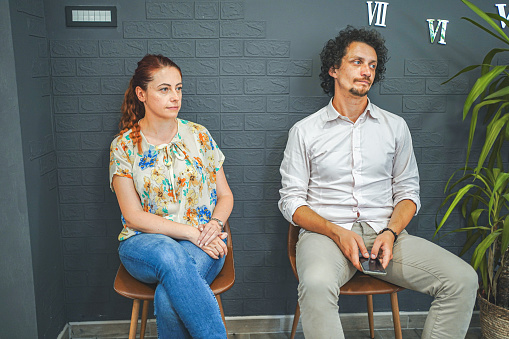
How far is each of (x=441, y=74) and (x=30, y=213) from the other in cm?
204

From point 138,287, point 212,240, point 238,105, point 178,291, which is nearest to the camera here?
point 178,291

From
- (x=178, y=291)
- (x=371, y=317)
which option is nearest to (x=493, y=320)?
(x=371, y=317)

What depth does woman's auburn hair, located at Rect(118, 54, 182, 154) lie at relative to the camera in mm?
2047

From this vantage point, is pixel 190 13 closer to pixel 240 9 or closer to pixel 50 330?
pixel 240 9

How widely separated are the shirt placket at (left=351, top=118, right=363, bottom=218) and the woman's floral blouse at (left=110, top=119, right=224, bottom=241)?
0.67m

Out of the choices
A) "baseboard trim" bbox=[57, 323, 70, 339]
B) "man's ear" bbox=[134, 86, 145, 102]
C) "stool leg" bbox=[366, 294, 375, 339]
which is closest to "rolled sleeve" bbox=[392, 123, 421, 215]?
"stool leg" bbox=[366, 294, 375, 339]

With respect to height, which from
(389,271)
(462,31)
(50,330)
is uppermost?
(462,31)

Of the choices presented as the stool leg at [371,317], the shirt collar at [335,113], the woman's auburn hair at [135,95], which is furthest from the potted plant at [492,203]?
the woman's auburn hair at [135,95]

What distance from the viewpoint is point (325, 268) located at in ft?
6.23

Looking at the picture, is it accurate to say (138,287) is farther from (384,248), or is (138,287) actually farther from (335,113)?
(335,113)

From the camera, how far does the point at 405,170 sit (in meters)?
2.24

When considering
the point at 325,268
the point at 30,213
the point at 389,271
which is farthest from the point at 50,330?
the point at 389,271

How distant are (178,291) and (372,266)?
778 millimetres

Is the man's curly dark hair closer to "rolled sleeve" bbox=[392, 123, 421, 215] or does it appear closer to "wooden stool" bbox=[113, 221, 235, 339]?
"rolled sleeve" bbox=[392, 123, 421, 215]
